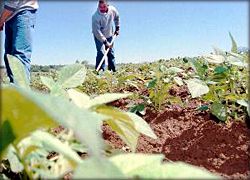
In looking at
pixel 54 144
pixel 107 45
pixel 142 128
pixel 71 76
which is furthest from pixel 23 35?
pixel 107 45

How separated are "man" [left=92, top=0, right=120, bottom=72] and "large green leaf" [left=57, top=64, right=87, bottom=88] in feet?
26.6

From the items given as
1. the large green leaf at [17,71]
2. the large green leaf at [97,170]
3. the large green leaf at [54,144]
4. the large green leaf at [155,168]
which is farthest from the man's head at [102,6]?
the large green leaf at [97,170]

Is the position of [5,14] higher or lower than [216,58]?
lower

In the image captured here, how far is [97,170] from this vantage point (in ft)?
1.63

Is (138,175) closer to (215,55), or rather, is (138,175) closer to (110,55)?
(215,55)

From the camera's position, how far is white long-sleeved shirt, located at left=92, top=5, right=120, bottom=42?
952 cm

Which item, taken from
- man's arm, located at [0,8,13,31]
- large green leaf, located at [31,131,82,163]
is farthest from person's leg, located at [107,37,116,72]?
large green leaf, located at [31,131,82,163]

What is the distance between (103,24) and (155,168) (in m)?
9.22

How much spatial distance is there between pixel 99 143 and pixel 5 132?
0.28m

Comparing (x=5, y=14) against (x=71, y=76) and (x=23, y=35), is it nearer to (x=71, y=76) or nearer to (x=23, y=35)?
(x=23, y=35)

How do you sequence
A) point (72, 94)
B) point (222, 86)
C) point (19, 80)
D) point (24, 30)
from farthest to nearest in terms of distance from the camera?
1. point (24, 30)
2. point (222, 86)
3. point (19, 80)
4. point (72, 94)

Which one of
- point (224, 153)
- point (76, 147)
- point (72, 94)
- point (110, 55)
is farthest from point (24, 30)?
point (110, 55)

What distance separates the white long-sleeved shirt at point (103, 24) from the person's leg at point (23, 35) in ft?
17.3

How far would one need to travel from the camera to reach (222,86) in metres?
2.10
